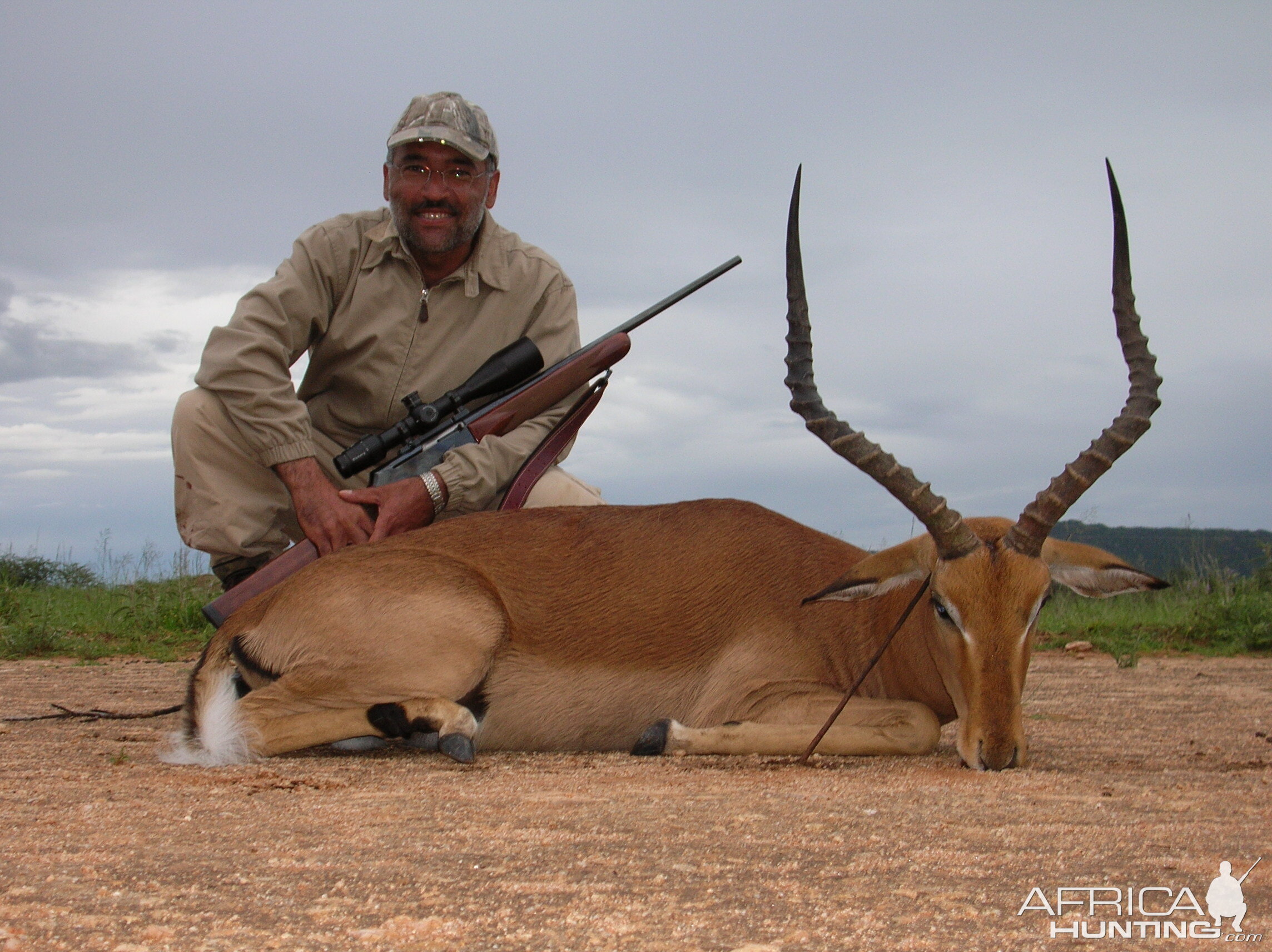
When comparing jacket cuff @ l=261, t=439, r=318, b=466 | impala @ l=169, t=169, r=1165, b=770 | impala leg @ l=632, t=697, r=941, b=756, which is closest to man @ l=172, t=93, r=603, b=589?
jacket cuff @ l=261, t=439, r=318, b=466

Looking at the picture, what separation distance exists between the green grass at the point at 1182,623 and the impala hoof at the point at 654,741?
4917 millimetres

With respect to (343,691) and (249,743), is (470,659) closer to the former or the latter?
(343,691)

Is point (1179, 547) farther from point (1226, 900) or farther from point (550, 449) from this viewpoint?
point (1226, 900)

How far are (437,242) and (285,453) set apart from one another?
1.45 meters

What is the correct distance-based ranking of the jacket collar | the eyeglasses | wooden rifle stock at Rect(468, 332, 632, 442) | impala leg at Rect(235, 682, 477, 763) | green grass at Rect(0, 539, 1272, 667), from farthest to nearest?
green grass at Rect(0, 539, 1272, 667) → the jacket collar → the eyeglasses → wooden rifle stock at Rect(468, 332, 632, 442) → impala leg at Rect(235, 682, 477, 763)

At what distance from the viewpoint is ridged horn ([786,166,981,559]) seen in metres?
4.48

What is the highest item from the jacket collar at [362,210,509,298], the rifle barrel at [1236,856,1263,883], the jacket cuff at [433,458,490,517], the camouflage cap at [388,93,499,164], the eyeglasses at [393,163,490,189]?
the camouflage cap at [388,93,499,164]

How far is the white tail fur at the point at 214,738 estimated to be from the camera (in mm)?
4352

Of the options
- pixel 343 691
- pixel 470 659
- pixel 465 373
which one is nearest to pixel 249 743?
pixel 343 691

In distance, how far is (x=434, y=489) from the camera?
5.79m

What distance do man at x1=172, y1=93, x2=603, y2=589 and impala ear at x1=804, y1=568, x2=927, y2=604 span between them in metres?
2.08

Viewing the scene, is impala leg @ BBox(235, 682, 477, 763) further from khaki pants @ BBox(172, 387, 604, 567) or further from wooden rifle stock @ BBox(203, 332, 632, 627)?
khaki pants @ BBox(172, 387, 604, 567)

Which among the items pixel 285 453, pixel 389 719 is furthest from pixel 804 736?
pixel 285 453

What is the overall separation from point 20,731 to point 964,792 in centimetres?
401
